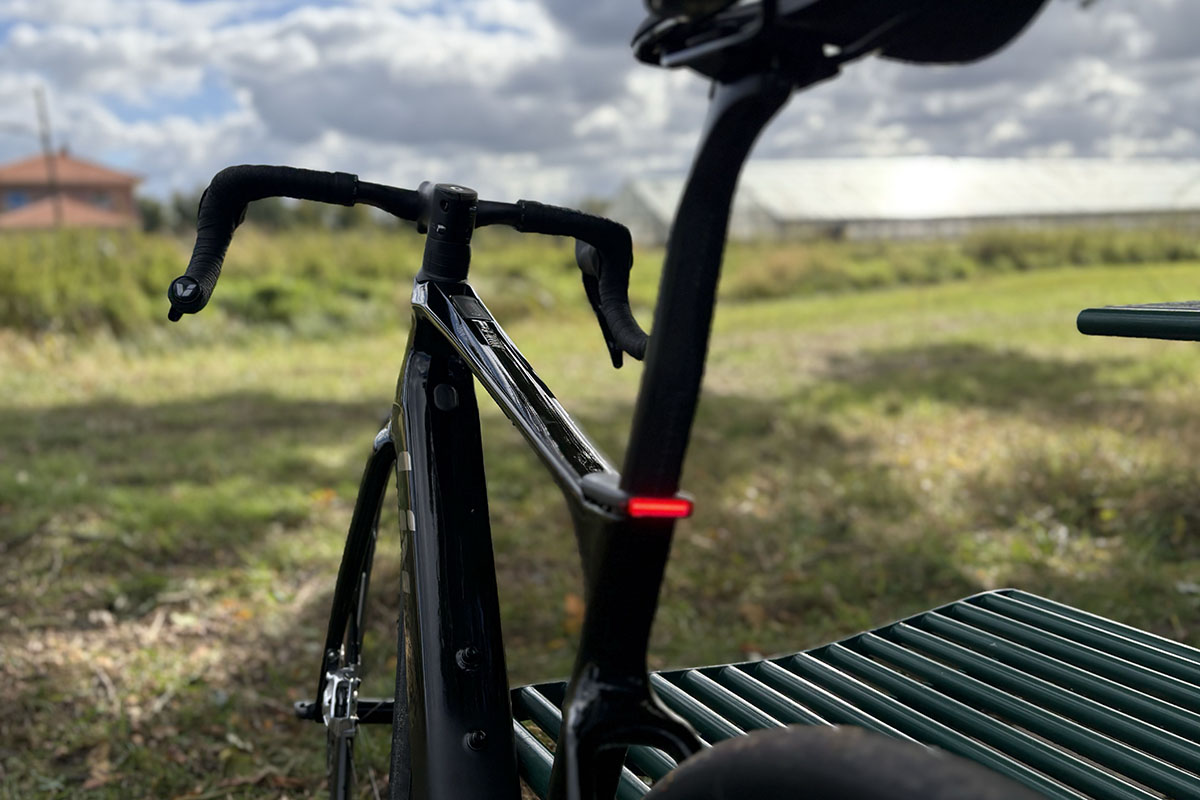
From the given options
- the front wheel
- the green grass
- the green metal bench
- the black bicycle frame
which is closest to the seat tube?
the black bicycle frame

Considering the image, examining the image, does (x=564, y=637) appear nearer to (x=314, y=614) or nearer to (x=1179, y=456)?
(x=314, y=614)

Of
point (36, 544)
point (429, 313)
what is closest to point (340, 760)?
point (429, 313)

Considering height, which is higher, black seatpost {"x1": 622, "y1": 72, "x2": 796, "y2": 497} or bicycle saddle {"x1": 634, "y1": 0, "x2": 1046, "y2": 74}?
bicycle saddle {"x1": 634, "y1": 0, "x2": 1046, "y2": 74}

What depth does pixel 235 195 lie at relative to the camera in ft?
4.58

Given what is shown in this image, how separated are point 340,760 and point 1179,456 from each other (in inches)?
163

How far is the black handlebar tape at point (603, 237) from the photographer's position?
4.95 ft

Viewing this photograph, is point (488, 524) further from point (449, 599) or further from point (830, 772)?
point (830, 772)

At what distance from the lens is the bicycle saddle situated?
810mm

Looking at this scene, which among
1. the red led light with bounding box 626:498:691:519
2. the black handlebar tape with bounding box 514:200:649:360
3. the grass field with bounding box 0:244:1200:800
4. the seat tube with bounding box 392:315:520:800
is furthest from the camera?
the grass field with bounding box 0:244:1200:800

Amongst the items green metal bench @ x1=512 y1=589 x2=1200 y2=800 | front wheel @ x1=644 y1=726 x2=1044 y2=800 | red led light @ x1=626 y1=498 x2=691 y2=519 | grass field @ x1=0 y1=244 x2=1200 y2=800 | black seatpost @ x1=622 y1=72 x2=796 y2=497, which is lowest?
grass field @ x1=0 y1=244 x2=1200 y2=800

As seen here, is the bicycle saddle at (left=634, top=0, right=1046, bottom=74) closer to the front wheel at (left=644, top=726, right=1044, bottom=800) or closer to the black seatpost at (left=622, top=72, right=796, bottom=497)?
the black seatpost at (left=622, top=72, right=796, bottom=497)

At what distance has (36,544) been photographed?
395 centimetres

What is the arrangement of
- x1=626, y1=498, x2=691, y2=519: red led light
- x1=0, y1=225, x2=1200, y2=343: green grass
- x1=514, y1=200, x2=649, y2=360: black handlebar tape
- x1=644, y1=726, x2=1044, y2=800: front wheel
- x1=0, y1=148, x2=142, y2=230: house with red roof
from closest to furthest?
x1=644, y1=726, x2=1044, y2=800: front wheel → x1=626, y1=498, x2=691, y2=519: red led light → x1=514, y1=200, x2=649, y2=360: black handlebar tape → x1=0, y1=225, x2=1200, y2=343: green grass → x1=0, y1=148, x2=142, y2=230: house with red roof

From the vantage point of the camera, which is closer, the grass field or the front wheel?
the front wheel
